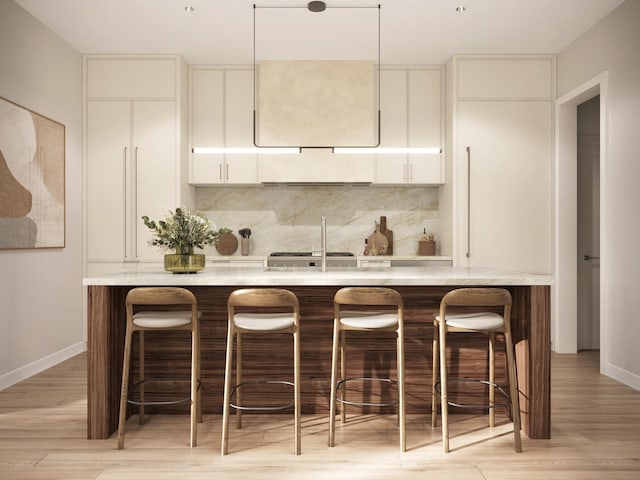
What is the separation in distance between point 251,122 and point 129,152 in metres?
1.25

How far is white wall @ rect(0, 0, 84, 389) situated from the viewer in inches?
162

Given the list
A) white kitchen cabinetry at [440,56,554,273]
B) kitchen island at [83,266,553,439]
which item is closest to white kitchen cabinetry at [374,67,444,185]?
white kitchen cabinetry at [440,56,554,273]

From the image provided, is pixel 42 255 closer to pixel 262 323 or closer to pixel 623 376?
Result: pixel 262 323

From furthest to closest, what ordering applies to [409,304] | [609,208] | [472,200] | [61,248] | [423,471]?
1. [472,200]
2. [61,248]
3. [609,208]
4. [409,304]
5. [423,471]

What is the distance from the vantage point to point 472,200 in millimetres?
5336

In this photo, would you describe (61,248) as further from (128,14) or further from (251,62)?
(251,62)

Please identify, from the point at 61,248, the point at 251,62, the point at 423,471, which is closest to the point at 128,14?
the point at 251,62

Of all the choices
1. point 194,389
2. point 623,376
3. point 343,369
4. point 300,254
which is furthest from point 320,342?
point 623,376

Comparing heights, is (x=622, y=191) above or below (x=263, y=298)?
above

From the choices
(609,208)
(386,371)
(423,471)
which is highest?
(609,208)

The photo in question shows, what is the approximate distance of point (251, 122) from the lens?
5.66 m

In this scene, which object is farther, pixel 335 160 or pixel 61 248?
pixel 335 160

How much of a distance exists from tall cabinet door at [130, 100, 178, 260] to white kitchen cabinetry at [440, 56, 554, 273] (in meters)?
2.78

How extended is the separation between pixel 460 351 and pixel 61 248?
11.8 feet
